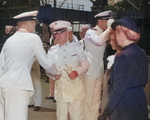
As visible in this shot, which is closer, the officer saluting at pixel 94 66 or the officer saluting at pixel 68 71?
the officer saluting at pixel 94 66

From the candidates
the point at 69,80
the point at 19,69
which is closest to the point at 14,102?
the point at 19,69

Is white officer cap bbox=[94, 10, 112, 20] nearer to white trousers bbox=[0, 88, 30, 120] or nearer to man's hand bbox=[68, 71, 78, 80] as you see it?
man's hand bbox=[68, 71, 78, 80]

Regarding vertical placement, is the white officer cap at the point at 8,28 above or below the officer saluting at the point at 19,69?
above

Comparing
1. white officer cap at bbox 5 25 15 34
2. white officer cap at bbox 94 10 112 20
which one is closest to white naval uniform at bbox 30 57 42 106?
white officer cap at bbox 5 25 15 34

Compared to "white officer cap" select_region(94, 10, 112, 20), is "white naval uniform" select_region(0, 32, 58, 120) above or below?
below

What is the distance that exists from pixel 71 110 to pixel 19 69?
28.7 inches

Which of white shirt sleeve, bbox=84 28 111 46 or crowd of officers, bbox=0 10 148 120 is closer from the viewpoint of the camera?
crowd of officers, bbox=0 10 148 120

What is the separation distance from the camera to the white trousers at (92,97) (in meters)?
3.01

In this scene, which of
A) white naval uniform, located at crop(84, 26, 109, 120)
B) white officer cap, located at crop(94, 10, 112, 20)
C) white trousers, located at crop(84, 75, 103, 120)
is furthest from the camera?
white trousers, located at crop(84, 75, 103, 120)

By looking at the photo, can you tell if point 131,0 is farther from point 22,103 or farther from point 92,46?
point 22,103

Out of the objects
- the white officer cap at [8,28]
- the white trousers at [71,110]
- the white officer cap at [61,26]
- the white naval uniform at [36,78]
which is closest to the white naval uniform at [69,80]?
the white trousers at [71,110]

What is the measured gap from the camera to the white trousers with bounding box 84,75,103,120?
9.88ft

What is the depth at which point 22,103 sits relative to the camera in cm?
273

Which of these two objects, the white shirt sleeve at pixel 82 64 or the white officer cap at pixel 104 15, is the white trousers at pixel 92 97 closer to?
the white shirt sleeve at pixel 82 64
